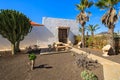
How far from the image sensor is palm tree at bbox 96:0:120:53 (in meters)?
12.5

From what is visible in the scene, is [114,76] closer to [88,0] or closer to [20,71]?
[20,71]

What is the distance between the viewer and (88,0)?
17.9 meters

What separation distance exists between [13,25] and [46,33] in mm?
7065

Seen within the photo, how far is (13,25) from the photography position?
1238 cm

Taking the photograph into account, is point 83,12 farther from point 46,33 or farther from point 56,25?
point 46,33

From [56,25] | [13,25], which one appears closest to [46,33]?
[56,25]

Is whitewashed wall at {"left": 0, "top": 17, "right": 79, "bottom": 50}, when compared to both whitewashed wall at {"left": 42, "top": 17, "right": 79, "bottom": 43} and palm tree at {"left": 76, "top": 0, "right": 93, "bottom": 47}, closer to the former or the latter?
whitewashed wall at {"left": 42, "top": 17, "right": 79, "bottom": 43}

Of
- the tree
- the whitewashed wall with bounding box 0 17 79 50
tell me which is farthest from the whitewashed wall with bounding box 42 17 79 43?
the tree

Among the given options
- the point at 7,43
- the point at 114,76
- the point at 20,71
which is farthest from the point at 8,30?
the point at 114,76

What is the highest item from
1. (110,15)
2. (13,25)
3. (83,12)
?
(83,12)

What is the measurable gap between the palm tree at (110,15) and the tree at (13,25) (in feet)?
24.8

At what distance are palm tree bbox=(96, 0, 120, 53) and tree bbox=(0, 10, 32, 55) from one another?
24.8ft

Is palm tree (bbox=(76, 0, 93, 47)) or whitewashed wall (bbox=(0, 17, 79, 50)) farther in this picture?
palm tree (bbox=(76, 0, 93, 47))

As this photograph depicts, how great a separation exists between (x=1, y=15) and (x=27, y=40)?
5.97 m
